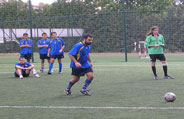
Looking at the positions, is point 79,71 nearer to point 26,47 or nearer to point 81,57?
point 81,57

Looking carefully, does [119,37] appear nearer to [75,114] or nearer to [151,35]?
[151,35]

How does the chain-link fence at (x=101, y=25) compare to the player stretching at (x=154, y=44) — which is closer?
the player stretching at (x=154, y=44)

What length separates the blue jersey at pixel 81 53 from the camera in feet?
27.4

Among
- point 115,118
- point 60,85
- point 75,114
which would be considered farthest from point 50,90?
point 115,118

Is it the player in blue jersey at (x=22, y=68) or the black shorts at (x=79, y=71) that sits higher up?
the black shorts at (x=79, y=71)

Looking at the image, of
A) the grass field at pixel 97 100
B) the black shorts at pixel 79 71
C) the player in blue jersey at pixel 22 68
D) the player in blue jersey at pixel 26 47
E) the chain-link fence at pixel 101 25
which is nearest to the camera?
the grass field at pixel 97 100

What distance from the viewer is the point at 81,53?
8445mm

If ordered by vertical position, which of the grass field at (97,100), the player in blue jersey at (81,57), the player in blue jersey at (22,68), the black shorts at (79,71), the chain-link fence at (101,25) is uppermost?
the chain-link fence at (101,25)

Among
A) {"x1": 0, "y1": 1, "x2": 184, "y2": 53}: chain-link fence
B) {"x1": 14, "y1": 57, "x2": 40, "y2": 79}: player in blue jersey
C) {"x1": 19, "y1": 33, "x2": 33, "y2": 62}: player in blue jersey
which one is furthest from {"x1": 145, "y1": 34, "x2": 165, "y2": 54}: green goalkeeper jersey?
{"x1": 0, "y1": 1, "x2": 184, "y2": 53}: chain-link fence

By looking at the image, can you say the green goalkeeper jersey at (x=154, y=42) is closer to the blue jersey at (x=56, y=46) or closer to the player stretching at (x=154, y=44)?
the player stretching at (x=154, y=44)

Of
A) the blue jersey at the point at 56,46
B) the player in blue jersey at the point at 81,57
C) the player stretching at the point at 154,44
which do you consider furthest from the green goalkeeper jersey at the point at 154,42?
the blue jersey at the point at 56,46

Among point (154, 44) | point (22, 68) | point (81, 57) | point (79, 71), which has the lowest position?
point (22, 68)

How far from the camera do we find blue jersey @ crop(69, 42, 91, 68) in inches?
→ 329

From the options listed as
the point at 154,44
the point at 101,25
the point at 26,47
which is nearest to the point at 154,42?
the point at 154,44
